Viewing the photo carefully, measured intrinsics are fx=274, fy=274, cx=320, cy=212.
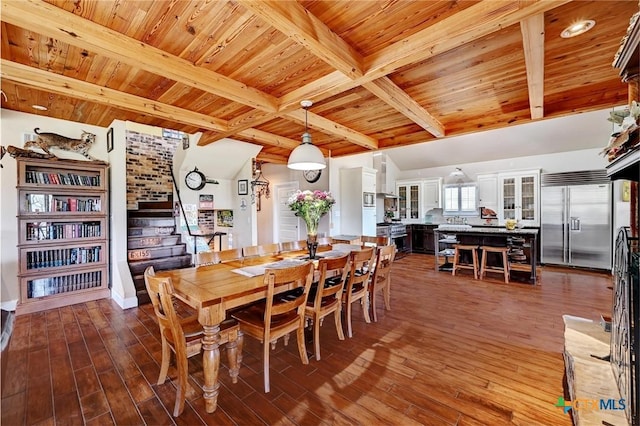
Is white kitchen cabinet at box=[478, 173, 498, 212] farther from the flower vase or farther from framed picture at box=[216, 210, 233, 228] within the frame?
framed picture at box=[216, 210, 233, 228]

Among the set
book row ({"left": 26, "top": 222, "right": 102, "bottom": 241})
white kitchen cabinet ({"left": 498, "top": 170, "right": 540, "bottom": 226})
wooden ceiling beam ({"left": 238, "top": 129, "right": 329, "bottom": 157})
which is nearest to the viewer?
book row ({"left": 26, "top": 222, "right": 102, "bottom": 241})

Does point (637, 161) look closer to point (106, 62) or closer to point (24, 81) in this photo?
point (106, 62)

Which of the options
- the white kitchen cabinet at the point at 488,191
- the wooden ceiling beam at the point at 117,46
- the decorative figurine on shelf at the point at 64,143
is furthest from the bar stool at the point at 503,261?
the decorative figurine on shelf at the point at 64,143

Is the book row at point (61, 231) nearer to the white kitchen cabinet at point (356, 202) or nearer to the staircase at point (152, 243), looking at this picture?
the staircase at point (152, 243)

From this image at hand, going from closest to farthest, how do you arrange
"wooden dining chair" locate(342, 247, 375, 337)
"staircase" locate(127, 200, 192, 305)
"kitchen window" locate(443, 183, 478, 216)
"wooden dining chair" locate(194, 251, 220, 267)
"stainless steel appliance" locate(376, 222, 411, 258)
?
"wooden dining chair" locate(342, 247, 375, 337) → "wooden dining chair" locate(194, 251, 220, 267) → "staircase" locate(127, 200, 192, 305) → "kitchen window" locate(443, 183, 478, 216) → "stainless steel appliance" locate(376, 222, 411, 258)

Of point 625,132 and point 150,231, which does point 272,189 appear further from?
point 625,132

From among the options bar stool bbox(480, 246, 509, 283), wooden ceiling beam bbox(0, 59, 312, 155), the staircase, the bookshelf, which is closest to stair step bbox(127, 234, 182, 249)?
the staircase

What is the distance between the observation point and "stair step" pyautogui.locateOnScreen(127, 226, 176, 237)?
446 centimetres

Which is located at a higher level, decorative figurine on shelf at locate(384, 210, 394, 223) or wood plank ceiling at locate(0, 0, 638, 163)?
wood plank ceiling at locate(0, 0, 638, 163)

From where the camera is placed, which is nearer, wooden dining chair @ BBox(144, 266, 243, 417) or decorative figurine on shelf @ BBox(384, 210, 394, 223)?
wooden dining chair @ BBox(144, 266, 243, 417)

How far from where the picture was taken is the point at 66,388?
1.96 m

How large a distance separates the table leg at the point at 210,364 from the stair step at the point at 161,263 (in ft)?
9.85

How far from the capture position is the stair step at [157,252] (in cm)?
425

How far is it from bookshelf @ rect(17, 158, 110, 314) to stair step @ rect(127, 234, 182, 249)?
1.32 ft
